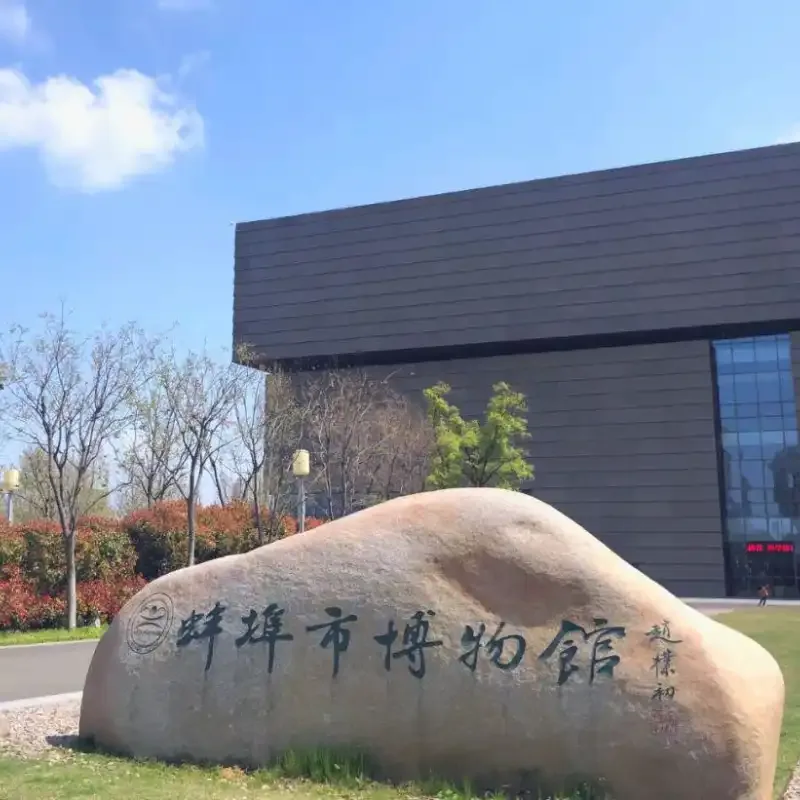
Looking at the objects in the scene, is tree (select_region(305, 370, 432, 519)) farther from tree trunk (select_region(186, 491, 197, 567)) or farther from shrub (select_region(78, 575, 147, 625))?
shrub (select_region(78, 575, 147, 625))

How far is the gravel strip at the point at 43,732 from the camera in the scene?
23.6 ft

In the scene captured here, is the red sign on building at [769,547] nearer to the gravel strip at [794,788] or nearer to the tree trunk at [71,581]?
the tree trunk at [71,581]

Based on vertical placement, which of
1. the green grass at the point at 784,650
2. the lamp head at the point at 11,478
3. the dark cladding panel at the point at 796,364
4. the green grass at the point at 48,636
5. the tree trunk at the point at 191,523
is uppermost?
the dark cladding panel at the point at 796,364

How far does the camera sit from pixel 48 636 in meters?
17.2

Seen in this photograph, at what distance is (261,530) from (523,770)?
17.8m

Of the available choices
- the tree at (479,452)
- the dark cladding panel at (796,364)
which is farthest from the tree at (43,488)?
the dark cladding panel at (796,364)

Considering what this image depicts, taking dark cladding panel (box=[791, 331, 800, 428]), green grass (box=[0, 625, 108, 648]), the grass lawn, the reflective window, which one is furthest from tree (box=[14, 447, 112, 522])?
dark cladding panel (box=[791, 331, 800, 428])

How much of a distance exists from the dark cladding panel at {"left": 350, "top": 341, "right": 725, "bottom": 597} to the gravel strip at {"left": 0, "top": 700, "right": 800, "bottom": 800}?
34.3m

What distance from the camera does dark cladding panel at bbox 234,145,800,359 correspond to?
1599 inches

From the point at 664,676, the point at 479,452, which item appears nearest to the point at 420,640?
the point at 664,676

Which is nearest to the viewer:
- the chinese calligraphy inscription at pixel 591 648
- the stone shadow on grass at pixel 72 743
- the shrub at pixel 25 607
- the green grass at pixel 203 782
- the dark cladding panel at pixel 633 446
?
the green grass at pixel 203 782

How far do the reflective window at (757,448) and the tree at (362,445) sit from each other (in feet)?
49.4

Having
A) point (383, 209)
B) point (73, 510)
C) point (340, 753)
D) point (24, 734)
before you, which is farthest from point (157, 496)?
point (340, 753)

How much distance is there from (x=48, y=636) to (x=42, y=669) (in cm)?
430
